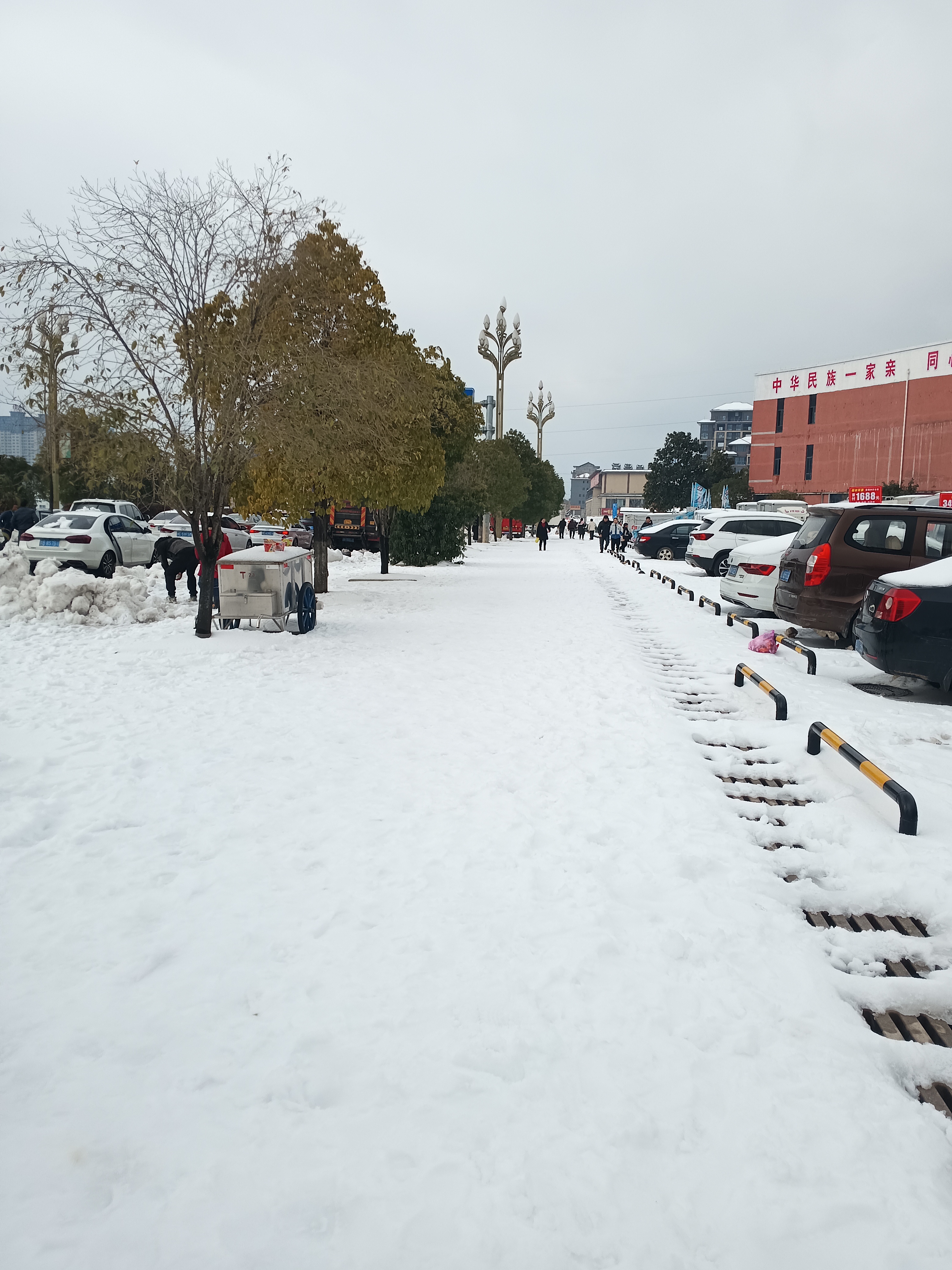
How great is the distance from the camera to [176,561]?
51.6ft

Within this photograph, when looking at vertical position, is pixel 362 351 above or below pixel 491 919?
above

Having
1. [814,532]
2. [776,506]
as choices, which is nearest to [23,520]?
[814,532]

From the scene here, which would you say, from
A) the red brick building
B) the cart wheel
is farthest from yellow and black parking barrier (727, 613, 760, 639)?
the red brick building

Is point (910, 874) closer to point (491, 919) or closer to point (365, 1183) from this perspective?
point (491, 919)

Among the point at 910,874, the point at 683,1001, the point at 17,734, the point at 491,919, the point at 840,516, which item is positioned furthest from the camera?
the point at 840,516

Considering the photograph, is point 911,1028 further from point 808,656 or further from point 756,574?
point 756,574

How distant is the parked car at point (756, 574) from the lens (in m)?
14.4

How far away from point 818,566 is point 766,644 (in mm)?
1310

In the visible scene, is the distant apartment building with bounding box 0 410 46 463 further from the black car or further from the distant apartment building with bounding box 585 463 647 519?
the distant apartment building with bounding box 585 463 647 519

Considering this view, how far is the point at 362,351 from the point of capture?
17312 millimetres

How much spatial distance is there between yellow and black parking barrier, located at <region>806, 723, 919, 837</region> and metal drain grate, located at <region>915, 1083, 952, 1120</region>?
7.10 ft

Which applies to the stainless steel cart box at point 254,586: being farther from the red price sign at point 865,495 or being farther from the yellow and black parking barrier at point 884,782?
the red price sign at point 865,495

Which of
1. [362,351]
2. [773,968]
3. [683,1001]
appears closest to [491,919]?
[683,1001]

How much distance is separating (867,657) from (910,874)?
4.40m
